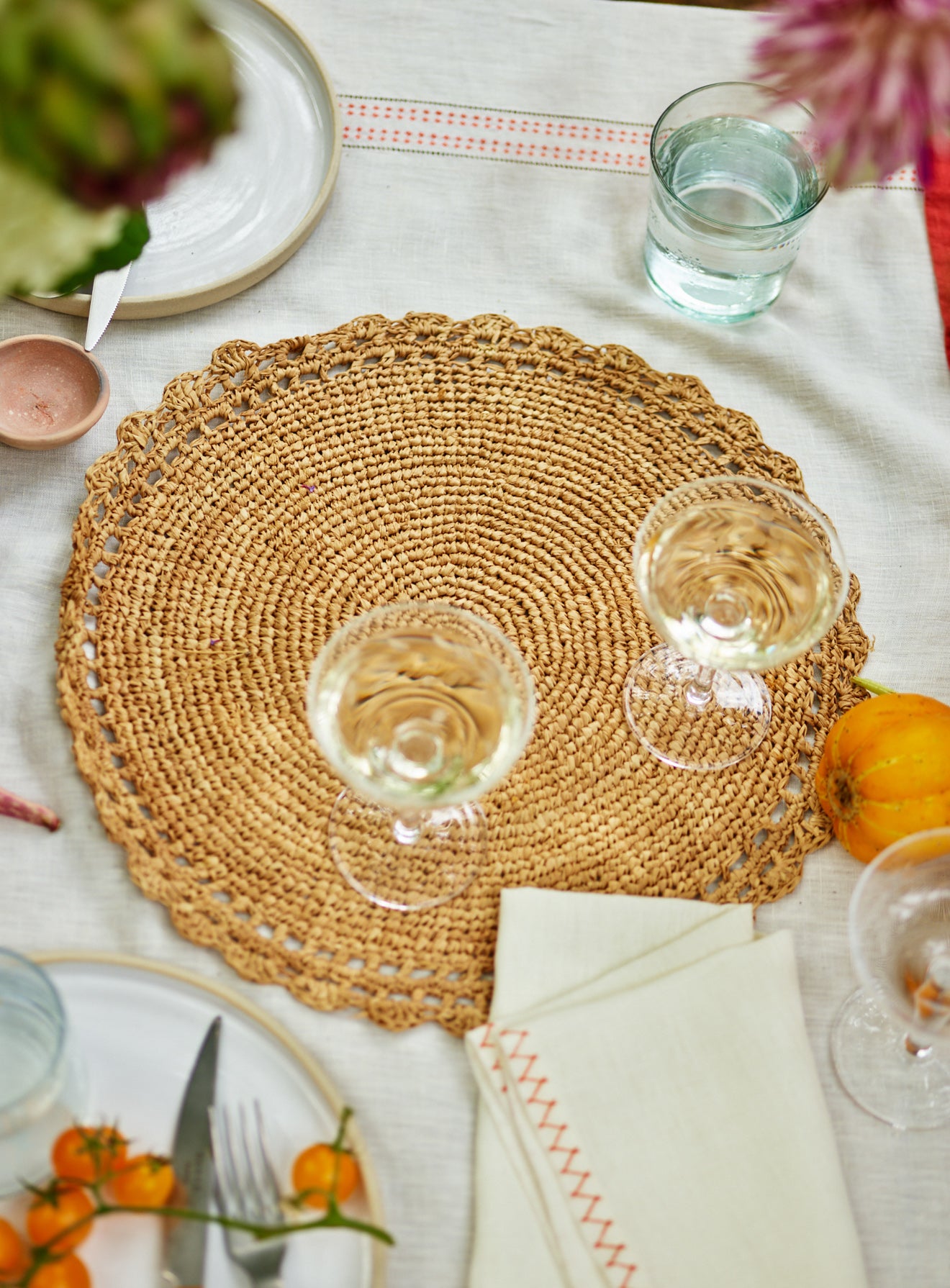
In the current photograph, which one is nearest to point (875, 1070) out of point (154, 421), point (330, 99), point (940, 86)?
point (940, 86)

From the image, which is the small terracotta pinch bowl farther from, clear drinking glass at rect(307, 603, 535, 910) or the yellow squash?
the yellow squash

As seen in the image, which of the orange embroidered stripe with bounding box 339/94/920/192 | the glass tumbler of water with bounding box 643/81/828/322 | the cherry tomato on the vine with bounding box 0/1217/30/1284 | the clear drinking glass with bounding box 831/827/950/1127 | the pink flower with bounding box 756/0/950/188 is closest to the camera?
the pink flower with bounding box 756/0/950/188

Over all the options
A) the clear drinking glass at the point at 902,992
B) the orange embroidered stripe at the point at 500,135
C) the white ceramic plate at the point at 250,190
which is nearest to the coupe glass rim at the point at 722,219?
the orange embroidered stripe at the point at 500,135

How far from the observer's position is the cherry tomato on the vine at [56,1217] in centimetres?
67

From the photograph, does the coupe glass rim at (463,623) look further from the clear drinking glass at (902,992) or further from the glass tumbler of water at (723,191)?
the glass tumbler of water at (723,191)

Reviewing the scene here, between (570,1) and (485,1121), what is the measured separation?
1.01m

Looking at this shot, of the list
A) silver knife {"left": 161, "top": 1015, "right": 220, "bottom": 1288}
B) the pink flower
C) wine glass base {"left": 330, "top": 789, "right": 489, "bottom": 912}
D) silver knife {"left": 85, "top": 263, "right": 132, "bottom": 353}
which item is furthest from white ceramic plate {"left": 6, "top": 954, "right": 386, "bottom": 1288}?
the pink flower

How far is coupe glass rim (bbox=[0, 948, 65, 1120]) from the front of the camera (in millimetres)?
660

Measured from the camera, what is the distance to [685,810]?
852 mm

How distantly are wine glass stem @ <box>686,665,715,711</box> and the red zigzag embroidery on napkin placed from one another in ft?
0.93

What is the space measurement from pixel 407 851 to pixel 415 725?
9 centimetres

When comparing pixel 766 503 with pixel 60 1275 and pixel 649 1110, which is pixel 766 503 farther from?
pixel 60 1275

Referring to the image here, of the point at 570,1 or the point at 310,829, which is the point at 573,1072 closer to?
the point at 310,829

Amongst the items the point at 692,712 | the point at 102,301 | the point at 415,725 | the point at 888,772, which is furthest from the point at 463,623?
the point at 102,301
